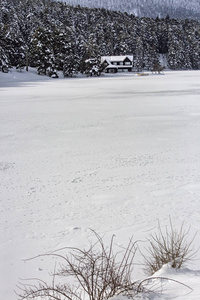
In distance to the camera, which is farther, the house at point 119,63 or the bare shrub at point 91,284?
the house at point 119,63

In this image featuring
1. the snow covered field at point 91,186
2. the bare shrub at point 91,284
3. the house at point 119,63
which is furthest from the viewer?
the house at point 119,63

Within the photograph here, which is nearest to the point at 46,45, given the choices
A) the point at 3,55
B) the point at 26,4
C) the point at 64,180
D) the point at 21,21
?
the point at 3,55

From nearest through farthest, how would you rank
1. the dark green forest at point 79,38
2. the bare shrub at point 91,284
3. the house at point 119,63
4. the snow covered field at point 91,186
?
the bare shrub at point 91,284 → the snow covered field at point 91,186 → the dark green forest at point 79,38 → the house at point 119,63

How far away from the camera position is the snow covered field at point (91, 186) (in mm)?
3682

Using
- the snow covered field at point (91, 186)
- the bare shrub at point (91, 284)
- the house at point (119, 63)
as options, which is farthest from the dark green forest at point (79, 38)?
the bare shrub at point (91, 284)

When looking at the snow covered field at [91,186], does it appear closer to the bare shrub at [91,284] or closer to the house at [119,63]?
the bare shrub at [91,284]

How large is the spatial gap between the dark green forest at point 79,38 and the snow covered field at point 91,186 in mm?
42660

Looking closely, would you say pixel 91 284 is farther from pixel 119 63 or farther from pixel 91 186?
pixel 119 63

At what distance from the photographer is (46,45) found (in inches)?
2169

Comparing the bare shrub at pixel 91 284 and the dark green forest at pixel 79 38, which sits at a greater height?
the dark green forest at pixel 79 38

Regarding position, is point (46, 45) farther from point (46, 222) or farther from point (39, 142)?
point (46, 222)

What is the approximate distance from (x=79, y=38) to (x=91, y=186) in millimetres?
64748

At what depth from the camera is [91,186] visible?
18.0 feet

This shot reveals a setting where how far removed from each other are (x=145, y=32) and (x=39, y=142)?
102986mm
